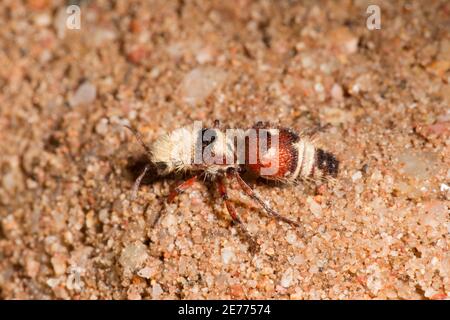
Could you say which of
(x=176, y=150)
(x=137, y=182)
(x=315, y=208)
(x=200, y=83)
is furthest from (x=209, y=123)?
(x=315, y=208)

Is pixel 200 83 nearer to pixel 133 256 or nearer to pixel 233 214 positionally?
pixel 233 214

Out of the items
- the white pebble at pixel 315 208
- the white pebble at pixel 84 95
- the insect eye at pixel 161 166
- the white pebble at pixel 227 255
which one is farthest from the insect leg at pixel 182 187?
the white pebble at pixel 84 95

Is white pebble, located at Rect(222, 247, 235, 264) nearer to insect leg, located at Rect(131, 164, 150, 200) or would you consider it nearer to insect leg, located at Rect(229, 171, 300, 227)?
insect leg, located at Rect(229, 171, 300, 227)

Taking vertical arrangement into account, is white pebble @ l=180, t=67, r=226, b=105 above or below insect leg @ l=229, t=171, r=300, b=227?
above

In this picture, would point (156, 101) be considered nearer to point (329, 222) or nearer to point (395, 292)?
point (329, 222)

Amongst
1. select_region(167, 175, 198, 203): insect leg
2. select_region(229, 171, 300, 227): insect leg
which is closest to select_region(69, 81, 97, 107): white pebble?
select_region(167, 175, 198, 203): insect leg

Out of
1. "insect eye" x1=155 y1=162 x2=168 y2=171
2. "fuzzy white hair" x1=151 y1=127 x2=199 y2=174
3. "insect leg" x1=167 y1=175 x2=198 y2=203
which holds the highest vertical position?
"fuzzy white hair" x1=151 y1=127 x2=199 y2=174
